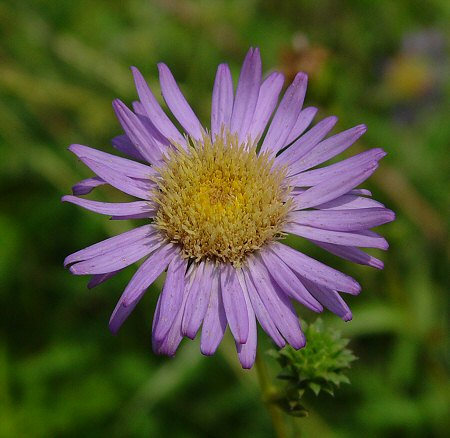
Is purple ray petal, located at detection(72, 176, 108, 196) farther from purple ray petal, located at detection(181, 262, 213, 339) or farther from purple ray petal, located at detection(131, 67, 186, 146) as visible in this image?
purple ray petal, located at detection(181, 262, 213, 339)

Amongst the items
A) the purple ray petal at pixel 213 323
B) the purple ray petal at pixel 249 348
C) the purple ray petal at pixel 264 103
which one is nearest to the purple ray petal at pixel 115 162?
the purple ray petal at pixel 264 103

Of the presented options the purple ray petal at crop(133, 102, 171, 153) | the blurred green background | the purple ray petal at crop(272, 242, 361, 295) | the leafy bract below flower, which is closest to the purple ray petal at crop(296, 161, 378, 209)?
the leafy bract below flower

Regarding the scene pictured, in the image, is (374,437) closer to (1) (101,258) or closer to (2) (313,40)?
(1) (101,258)

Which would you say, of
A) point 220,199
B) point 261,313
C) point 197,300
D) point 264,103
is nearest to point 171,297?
point 197,300

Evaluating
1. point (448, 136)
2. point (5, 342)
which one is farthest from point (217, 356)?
point (448, 136)

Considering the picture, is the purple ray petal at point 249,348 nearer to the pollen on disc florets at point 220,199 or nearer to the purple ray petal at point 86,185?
the pollen on disc florets at point 220,199
